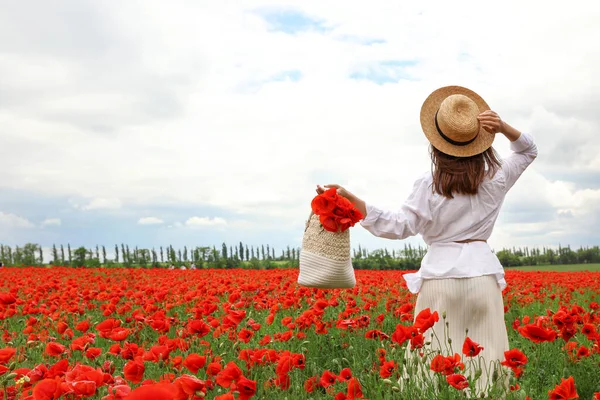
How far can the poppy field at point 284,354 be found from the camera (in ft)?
10.3

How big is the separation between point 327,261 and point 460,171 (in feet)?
3.85

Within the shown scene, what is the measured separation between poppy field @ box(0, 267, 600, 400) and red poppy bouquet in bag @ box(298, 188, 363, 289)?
589 millimetres

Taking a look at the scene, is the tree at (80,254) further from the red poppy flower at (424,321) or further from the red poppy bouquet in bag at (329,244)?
the red poppy flower at (424,321)

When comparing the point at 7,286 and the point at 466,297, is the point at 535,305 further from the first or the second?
the point at 7,286

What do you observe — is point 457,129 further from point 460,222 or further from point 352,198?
point 352,198

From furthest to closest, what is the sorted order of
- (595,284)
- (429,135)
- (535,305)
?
(595,284)
(535,305)
(429,135)

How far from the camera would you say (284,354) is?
11.4 ft

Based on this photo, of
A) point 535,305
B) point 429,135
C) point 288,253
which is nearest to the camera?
point 429,135

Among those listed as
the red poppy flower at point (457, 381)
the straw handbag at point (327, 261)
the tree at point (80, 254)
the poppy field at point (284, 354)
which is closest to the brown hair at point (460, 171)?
the straw handbag at point (327, 261)

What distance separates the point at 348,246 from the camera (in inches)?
166

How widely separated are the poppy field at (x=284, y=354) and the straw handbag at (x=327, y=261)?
57cm

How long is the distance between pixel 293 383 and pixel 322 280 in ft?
2.67

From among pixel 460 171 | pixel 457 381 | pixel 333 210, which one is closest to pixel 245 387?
pixel 457 381

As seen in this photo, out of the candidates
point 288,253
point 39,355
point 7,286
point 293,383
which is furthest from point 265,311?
point 288,253
